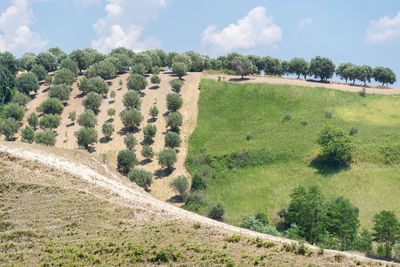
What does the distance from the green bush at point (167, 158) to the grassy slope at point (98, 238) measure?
44.8 metres

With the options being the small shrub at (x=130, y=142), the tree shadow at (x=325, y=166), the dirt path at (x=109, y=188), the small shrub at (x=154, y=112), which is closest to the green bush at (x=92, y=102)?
the small shrub at (x=154, y=112)

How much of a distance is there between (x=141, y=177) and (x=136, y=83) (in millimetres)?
51772

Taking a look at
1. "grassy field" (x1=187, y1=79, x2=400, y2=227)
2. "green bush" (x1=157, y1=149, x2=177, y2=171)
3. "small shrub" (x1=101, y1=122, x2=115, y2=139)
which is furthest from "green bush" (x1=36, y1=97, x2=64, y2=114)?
"grassy field" (x1=187, y1=79, x2=400, y2=227)

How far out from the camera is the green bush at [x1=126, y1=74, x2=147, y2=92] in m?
117

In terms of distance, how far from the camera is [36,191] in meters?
37.1

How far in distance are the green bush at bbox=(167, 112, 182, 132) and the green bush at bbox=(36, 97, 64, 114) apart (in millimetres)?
39201

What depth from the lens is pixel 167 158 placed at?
82938 millimetres

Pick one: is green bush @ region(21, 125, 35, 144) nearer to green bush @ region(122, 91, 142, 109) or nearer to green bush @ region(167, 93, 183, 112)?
green bush @ region(122, 91, 142, 109)

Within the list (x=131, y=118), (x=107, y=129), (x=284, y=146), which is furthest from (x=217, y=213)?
(x=131, y=118)

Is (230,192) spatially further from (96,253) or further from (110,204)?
(96,253)

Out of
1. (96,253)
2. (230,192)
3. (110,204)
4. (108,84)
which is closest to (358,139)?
(230,192)

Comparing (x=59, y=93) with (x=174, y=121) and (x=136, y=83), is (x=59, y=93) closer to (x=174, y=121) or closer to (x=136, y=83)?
(x=136, y=83)

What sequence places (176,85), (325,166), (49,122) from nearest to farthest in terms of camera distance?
(325,166) → (49,122) → (176,85)

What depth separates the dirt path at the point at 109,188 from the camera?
3653 centimetres
